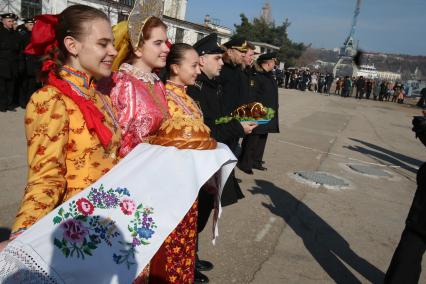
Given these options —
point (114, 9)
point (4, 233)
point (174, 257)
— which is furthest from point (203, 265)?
point (114, 9)

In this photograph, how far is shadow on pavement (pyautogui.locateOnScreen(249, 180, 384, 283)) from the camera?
12.4 feet

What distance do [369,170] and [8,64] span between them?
8.86 meters

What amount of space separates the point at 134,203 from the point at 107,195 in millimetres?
120

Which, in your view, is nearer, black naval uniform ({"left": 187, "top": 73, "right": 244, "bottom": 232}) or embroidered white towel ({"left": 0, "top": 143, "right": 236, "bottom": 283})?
embroidered white towel ({"left": 0, "top": 143, "right": 236, "bottom": 283})

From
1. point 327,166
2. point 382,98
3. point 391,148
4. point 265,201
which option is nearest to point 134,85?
point 265,201

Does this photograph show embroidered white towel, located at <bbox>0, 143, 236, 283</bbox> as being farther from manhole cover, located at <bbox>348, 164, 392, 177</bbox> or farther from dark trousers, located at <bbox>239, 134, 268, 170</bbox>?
manhole cover, located at <bbox>348, 164, 392, 177</bbox>

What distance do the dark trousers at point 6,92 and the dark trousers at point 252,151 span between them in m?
6.24

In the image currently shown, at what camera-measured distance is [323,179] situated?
6848mm

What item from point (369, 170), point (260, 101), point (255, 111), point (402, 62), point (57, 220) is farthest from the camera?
point (402, 62)

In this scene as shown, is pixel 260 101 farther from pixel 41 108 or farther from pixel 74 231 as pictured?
pixel 74 231

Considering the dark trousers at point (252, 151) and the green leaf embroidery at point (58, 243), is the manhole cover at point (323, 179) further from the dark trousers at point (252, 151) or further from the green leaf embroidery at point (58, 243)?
the green leaf embroidery at point (58, 243)

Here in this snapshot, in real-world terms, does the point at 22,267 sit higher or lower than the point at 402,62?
lower

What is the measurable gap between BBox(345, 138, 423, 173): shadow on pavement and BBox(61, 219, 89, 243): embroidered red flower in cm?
902

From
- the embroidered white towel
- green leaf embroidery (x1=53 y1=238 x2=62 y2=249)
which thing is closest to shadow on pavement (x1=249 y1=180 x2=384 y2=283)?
the embroidered white towel
